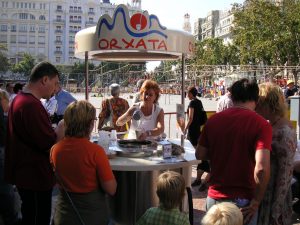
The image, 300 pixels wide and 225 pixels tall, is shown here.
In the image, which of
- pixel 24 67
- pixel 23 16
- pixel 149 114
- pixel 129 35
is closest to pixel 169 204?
pixel 149 114

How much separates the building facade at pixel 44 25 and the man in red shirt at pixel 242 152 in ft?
413

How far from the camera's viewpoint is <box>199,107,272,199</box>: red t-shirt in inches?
103

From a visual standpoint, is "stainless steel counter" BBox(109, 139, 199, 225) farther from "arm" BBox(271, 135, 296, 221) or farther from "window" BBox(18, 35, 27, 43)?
"window" BBox(18, 35, 27, 43)

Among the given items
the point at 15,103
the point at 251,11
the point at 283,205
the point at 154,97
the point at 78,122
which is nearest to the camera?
the point at 78,122

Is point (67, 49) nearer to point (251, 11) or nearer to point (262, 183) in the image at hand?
point (251, 11)

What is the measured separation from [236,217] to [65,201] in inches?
50.4

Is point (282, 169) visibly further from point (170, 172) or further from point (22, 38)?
point (22, 38)

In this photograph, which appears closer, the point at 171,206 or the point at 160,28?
the point at 171,206

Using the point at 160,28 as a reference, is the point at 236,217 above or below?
below

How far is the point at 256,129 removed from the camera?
103 inches

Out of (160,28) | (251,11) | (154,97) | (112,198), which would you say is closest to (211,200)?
(112,198)

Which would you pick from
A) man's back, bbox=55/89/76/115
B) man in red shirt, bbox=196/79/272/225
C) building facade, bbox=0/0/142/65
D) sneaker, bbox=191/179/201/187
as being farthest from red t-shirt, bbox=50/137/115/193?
building facade, bbox=0/0/142/65

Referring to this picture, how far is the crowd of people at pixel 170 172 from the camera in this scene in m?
2.67

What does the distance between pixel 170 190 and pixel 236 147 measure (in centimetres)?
55
